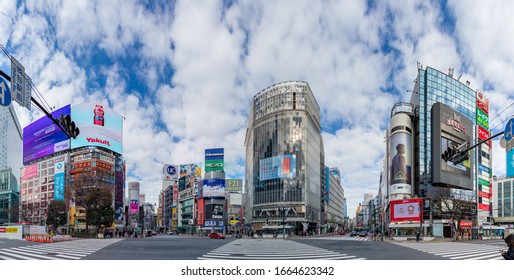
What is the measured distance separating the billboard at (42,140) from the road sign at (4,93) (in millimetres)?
93488

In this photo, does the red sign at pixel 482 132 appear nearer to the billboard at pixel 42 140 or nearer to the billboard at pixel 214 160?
the billboard at pixel 214 160

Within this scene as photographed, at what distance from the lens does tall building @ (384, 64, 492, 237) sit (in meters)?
65.8

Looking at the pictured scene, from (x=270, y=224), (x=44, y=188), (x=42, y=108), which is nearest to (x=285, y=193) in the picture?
(x=270, y=224)

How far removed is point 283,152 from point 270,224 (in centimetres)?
1664

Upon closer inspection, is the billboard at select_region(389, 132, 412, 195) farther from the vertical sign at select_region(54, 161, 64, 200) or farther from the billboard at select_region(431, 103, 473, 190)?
the vertical sign at select_region(54, 161, 64, 200)

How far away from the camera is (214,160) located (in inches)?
4759

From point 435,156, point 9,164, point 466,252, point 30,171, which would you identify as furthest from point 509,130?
point 9,164

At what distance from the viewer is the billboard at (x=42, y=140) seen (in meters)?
99.1

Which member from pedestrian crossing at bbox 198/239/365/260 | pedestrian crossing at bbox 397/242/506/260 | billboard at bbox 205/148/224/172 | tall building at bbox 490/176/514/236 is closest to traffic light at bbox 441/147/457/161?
pedestrian crossing at bbox 198/239/365/260

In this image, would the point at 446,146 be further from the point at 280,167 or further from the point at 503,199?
the point at 503,199

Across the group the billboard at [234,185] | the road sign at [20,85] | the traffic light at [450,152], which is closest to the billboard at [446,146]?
the traffic light at [450,152]

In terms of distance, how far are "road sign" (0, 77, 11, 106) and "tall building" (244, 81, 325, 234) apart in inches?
3165

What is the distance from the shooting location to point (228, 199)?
137 m

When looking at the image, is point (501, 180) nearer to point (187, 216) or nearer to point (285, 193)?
point (285, 193)
